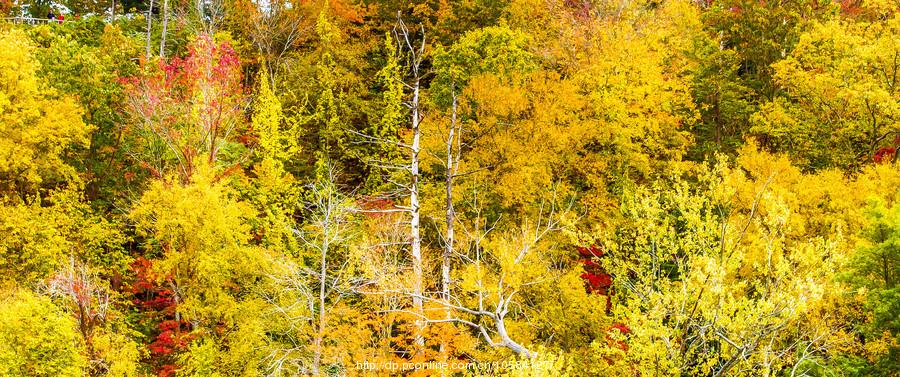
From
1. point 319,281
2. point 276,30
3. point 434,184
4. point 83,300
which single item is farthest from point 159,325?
point 276,30

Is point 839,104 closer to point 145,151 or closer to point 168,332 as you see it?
point 168,332

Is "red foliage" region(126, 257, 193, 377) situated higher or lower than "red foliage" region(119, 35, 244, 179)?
lower

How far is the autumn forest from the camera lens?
20.2 meters

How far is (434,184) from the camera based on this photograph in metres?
27.7

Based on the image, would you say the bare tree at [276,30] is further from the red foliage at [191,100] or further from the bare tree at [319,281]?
the bare tree at [319,281]

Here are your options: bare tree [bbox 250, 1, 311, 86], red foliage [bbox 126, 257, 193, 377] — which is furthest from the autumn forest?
bare tree [bbox 250, 1, 311, 86]

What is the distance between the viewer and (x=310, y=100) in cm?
3406

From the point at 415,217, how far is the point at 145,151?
15.4 m

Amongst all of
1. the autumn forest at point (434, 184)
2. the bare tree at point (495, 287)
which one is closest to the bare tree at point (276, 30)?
the autumn forest at point (434, 184)

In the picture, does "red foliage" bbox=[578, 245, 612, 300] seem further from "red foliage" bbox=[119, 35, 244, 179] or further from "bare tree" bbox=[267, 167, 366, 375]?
"red foliage" bbox=[119, 35, 244, 179]

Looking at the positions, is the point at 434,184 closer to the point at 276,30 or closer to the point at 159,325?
the point at 159,325

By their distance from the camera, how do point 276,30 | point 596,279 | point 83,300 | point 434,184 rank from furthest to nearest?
point 276,30
point 434,184
point 596,279
point 83,300

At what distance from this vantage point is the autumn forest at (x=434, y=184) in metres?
20.2

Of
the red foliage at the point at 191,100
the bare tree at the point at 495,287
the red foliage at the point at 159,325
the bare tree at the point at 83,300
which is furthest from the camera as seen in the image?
the red foliage at the point at 191,100
